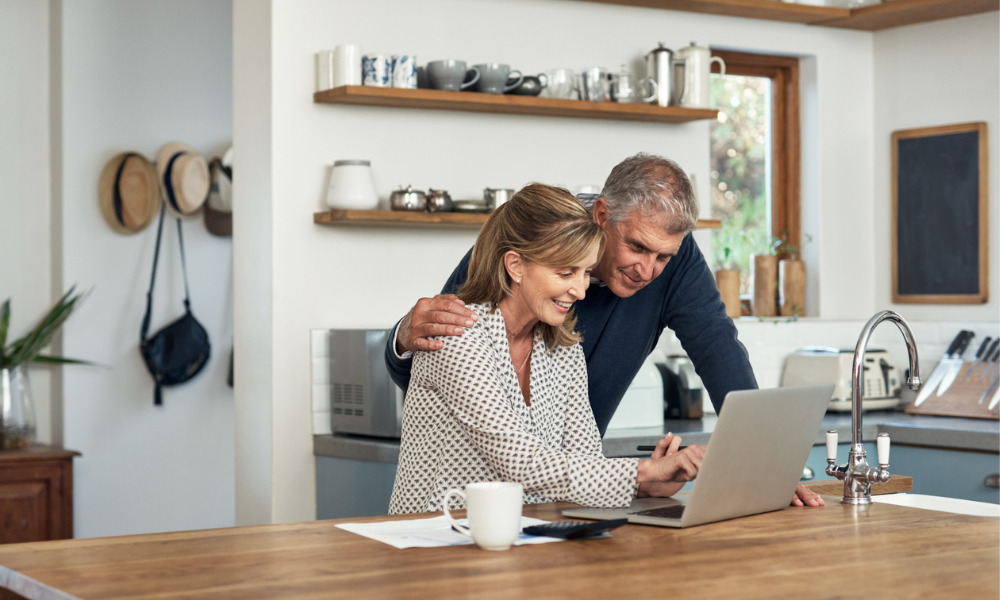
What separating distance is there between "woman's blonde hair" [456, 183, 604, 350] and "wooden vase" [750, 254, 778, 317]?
2.60 metres

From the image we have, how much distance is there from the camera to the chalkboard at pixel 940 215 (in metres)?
4.34

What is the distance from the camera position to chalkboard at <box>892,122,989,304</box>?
4.34 metres

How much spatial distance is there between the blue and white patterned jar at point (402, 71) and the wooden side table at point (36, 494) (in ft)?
6.33

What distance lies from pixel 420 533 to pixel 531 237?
593 millimetres

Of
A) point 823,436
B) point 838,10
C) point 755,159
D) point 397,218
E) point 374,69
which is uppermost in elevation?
point 838,10

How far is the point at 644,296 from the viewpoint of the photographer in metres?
2.64

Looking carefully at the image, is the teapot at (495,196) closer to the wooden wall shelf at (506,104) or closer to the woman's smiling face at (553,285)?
the wooden wall shelf at (506,104)

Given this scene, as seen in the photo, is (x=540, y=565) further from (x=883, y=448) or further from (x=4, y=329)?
(x=4, y=329)

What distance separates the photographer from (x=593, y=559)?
1.54 metres

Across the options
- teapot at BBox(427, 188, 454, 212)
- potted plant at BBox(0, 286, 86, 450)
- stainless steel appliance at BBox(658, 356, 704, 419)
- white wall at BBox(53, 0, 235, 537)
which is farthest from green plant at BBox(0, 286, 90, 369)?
stainless steel appliance at BBox(658, 356, 704, 419)

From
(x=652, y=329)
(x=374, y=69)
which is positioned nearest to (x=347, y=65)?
(x=374, y=69)

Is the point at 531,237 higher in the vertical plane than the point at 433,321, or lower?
higher

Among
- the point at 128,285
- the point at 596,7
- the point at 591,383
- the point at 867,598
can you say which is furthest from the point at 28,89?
the point at 867,598

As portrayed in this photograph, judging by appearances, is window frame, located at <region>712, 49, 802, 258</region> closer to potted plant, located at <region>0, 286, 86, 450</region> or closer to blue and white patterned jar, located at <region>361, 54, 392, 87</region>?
blue and white patterned jar, located at <region>361, 54, 392, 87</region>
